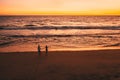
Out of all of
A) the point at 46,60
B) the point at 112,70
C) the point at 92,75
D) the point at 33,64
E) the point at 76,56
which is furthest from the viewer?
A: the point at 76,56

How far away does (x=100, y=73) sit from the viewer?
8.50 m

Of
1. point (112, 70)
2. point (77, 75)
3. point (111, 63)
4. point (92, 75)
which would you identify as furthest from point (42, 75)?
point (111, 63)

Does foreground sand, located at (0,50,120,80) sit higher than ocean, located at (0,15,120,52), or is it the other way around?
foreground sand, located at (0,50,120,80)

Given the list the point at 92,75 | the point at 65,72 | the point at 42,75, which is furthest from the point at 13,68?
the point at 92,75

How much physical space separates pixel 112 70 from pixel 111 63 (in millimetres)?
1447

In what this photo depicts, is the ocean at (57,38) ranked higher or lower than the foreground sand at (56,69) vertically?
lower

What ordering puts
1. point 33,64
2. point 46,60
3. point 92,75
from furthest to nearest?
point 46,60 → point 33,64 → point 92,75

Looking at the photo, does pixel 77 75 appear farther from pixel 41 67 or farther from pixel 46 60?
pixel 46 60

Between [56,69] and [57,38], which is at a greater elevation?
[56,69]

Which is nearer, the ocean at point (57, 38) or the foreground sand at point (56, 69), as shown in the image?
the foreground sand at point (56, 69)

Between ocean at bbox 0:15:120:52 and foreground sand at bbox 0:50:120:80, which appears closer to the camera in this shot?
foreground sand at bbox 0:50:120:80

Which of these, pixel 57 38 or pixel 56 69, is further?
pixel 57 38

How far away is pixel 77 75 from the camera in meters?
8.30

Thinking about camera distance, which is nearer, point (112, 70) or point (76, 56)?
point (112, 70)
